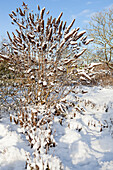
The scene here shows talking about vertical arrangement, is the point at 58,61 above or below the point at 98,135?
above

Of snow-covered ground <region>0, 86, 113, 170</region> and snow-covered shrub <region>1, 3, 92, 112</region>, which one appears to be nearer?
snow-covered ground <region>0, 86, 113, 170</region>

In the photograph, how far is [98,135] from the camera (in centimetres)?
279

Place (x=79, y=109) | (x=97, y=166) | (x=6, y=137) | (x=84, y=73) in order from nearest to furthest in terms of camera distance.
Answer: (x=97, y=166) → (x=6, y=137) → (x=84, y=73) → (x=79, y=109)

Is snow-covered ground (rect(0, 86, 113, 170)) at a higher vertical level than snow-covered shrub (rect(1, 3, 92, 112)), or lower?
lower

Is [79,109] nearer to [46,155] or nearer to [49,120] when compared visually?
[49,120]

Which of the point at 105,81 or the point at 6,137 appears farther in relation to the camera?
the point at 105,81

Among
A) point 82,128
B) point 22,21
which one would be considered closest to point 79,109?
point 82,128

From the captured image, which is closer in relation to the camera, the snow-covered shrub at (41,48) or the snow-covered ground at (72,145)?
the snow-covered ground at (72,145)

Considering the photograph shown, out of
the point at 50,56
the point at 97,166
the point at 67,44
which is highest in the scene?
the point at 67,44

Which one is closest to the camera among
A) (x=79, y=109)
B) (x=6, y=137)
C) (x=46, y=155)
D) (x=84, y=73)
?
(x=46, y=155)

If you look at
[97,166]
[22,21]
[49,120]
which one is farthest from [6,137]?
[22,21]

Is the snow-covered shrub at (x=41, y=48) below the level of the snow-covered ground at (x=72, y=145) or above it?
above

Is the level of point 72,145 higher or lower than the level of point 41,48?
lower

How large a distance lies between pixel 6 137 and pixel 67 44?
2.48m
